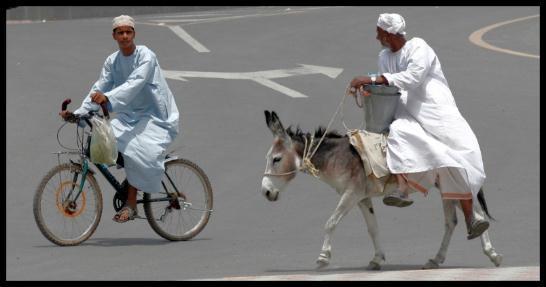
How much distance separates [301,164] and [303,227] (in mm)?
3128

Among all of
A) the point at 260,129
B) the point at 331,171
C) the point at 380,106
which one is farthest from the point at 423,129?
the point at 260,129

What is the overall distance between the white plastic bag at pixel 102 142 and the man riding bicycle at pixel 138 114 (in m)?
0.16

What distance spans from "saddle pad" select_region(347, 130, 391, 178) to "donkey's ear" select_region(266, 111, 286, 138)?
542 mm

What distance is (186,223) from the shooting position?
14945 millimetres

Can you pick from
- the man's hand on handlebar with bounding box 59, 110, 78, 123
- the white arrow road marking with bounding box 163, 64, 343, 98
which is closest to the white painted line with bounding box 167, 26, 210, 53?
the white arrow road marking with bounding box 163, 64, 343, 98

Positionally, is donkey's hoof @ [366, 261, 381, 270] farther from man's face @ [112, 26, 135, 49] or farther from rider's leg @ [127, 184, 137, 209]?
man's face @ [112, 26, 135, 49]

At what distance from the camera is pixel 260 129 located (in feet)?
66.0

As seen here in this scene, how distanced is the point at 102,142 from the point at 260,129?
6149 millimetres

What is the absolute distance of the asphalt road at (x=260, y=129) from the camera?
13672 millimetres

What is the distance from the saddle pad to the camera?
12547mm

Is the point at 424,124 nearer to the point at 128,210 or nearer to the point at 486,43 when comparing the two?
the point at 128,210

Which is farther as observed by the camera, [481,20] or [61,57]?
[481,20]

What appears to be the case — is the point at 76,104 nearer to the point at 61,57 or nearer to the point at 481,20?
the point at 61,57

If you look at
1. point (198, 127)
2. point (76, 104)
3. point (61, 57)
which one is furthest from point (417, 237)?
point (61, 57)
